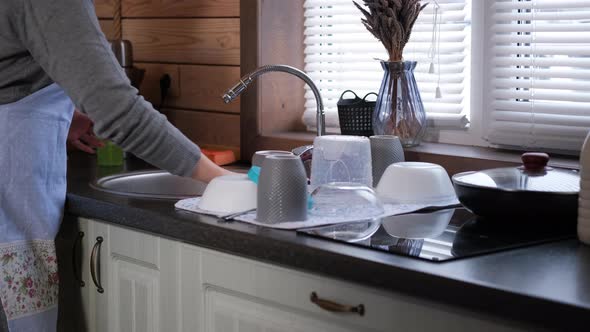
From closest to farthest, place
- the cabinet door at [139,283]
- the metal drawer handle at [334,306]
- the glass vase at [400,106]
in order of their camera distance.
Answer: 1. the metal drawer handle at [334,306]
2. the cabinet door at [139,283]
3. the glass vase at [400,106]

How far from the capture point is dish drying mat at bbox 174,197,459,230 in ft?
5.18

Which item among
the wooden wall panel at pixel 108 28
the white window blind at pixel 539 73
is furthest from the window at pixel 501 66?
the wooden wall panel at pixel 108 28

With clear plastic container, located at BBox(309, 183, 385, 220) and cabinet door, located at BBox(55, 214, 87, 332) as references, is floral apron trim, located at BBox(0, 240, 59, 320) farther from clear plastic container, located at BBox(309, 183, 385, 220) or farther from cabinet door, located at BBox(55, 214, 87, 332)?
clear plastic container, located at BBox(309, 183, 385, 220)

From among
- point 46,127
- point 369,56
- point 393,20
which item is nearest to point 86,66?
point 46,127

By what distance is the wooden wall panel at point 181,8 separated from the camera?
2.49 meters

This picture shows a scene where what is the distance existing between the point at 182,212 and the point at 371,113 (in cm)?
69

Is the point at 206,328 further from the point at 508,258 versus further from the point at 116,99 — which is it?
the point at 508,258

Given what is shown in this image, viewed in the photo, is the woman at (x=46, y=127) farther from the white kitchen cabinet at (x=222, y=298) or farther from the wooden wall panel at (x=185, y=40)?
the wooden wall panel at (x=185, y=40)

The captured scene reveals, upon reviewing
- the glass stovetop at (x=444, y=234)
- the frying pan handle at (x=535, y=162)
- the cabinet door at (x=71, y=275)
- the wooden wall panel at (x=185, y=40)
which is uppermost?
the wooden wall panel at (x=185, y=40)

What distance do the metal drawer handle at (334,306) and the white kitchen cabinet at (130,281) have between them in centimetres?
38

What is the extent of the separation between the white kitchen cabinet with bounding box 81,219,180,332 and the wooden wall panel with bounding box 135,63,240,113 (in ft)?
2.41

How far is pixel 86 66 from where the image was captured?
1.61 metres

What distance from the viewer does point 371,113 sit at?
7.30 ft

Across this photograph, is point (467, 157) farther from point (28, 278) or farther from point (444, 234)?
point (28, 278)
